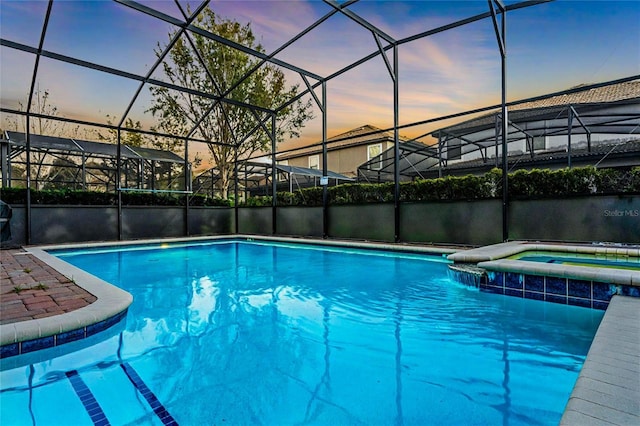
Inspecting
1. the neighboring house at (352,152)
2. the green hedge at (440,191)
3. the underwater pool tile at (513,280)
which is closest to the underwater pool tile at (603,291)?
the underwater pool tile at (513,280)

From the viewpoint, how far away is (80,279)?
3.94m

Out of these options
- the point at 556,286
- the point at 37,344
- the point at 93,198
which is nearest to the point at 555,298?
the point at 556,286

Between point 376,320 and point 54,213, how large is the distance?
9.99 m

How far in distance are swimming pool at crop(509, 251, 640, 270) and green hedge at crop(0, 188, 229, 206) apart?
10.5 m

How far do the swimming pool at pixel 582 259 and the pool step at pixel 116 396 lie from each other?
4947 mm

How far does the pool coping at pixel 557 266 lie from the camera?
125 inches

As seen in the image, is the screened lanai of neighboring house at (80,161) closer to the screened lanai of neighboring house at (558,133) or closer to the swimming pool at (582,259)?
the screened lanai of neighboring house at (558,133)

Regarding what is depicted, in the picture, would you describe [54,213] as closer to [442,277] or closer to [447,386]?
[442,277]

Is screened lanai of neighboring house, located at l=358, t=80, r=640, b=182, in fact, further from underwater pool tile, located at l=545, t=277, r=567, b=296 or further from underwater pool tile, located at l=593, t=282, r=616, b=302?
underwater pool tile, located at l=593, t=282, r=616, b=302

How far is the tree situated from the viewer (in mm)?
13562

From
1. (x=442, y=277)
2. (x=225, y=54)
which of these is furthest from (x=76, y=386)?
(x=225, y=54)

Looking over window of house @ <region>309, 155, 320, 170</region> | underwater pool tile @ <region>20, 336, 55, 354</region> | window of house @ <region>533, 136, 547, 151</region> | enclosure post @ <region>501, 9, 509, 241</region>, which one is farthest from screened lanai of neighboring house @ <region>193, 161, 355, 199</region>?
underwater pool tile @ <region>20, 336, 55, 354</region>

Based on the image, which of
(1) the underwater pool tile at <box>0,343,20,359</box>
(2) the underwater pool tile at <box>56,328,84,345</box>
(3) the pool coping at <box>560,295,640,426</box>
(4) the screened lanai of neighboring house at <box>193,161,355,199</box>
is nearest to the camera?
(3) the pool coping at <box>560,295,640,426</box>

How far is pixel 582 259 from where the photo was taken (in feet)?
16.2
